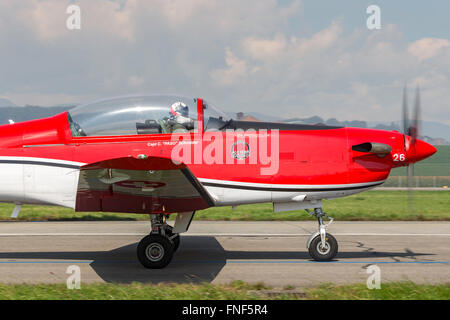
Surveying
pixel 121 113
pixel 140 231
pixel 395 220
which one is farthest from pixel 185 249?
pixel 395 220

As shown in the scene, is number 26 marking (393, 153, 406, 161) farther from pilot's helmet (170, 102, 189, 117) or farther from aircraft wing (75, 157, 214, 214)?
pilot's helmet (170, 102, 189, 117)

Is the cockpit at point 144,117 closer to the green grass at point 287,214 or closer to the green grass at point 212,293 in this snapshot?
the green grass at point 212,293

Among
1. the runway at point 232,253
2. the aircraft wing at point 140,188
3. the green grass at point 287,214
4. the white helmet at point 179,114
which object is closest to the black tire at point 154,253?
the runway at point 232,253

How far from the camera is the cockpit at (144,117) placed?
7.39 metres

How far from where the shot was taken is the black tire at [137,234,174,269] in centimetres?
740

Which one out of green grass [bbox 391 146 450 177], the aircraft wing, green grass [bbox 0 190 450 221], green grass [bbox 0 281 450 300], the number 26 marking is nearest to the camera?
green grass [bbox 0 281 450 300]

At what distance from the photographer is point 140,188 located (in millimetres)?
7094

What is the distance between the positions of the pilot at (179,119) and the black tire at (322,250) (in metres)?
2.74

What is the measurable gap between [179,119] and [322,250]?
310 centimetres

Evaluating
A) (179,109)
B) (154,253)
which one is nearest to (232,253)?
(154,253)

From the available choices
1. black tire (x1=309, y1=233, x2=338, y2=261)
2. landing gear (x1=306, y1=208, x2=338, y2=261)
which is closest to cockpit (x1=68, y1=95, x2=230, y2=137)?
landing gear (x1=306, y1=208, x2=338, y2=261)

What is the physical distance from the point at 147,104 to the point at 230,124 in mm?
1303

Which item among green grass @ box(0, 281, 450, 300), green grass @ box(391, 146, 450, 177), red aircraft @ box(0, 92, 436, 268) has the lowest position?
green grass @ box(0, 281, 450, 300)

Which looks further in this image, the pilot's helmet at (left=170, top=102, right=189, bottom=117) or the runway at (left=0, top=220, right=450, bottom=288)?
the pilot's helmet at (left=170, top=102, right=189, bottom=117)
